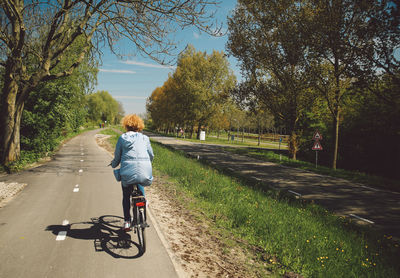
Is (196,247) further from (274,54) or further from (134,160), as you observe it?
(274,54)

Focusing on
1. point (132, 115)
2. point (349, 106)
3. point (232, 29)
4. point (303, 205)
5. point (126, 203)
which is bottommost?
point (303, 205)

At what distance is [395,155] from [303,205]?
40.5ft

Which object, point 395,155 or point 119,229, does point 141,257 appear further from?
point 395,155

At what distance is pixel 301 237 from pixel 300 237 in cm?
2

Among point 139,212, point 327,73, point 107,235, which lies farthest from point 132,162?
point 327,73

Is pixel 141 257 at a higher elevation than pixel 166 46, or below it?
below

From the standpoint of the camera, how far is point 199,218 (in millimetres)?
5477

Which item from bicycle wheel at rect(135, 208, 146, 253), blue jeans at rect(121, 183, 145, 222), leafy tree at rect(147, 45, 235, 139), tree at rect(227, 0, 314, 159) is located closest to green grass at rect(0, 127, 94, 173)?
blue jeans at rect(121, 183, 145, 222)

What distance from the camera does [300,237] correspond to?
448 centimetres

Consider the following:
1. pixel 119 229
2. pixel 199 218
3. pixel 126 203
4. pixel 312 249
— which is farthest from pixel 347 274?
pixel 119 229

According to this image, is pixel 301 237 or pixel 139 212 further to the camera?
pixel 301 237

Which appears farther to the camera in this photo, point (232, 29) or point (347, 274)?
point (232, 29)

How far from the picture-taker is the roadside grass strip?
3.67 metres

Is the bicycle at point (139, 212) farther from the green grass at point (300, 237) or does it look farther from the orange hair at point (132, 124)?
the green grass at point (300, 237)
